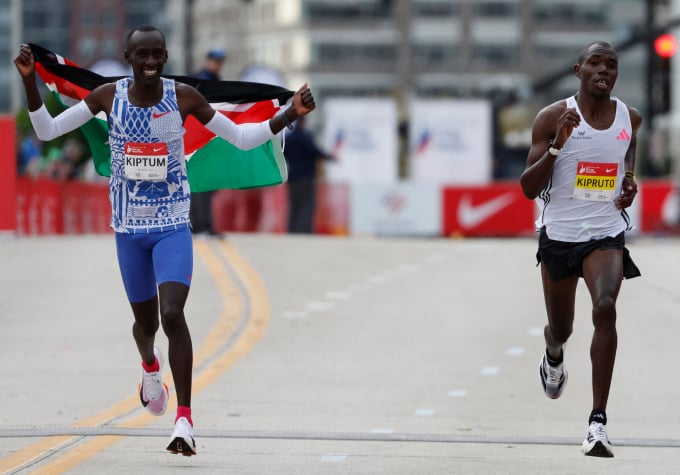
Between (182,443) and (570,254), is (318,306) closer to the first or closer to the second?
(570,254)

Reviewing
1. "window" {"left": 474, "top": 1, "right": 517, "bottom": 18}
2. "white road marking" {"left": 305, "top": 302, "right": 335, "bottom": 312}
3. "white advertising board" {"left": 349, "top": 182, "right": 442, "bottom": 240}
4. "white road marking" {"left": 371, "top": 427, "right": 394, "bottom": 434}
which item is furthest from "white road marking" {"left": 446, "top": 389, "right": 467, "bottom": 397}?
"window" {"left": 474, "top": 1, "right": 517, "bottom": 18}

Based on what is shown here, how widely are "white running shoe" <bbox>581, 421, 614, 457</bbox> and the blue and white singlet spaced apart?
2129 millimetres

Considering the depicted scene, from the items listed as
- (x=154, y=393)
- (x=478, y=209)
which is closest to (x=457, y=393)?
(x=154, y=393)

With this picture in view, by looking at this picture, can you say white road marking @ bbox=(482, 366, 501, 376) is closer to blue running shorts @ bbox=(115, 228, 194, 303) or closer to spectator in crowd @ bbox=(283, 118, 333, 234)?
blue running shorts @ bbox=(115, 228, 194, 303)

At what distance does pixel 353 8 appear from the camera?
141 meters

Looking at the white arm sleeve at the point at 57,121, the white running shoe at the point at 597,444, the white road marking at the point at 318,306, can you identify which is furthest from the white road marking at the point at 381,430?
the white road marking at the point at 318,306

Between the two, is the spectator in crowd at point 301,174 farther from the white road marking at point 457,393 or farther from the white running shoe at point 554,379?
the white running shoe at point 554,379

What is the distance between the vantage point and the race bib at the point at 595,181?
8.21 metres

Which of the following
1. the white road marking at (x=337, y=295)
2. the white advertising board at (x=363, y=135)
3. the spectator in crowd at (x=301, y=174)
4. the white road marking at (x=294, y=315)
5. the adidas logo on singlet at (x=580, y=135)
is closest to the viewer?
the adidas logo on singlet at (x=580, y=135)

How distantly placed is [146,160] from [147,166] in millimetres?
29

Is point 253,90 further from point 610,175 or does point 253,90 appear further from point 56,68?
point 610,175

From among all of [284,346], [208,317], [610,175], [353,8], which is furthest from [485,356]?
[353,8]

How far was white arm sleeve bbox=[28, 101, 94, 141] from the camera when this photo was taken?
7.95m

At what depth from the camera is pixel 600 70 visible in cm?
810
